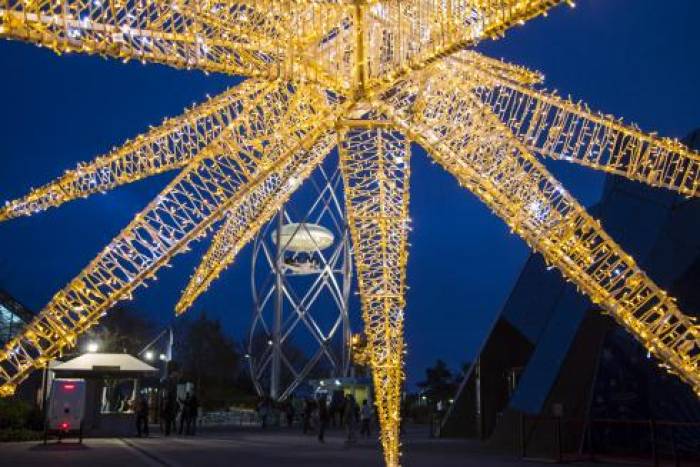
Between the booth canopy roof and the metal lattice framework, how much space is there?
14201 millimetres

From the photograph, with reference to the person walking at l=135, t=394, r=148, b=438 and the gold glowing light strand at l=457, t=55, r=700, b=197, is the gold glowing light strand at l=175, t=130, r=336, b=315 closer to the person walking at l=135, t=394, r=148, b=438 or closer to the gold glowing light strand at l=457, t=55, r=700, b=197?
the gold glowing light strand at l=457, t=55, r=700, b=197

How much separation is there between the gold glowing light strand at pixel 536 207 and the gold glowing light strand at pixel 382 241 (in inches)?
38.4

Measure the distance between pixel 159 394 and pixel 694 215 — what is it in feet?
95.3

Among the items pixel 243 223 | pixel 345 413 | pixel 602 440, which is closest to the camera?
pixel 243 223

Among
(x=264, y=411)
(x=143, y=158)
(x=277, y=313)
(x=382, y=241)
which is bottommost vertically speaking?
(x=264, y=411)

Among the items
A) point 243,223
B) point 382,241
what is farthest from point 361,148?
point 243,223

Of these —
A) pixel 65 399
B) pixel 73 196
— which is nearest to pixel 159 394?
pixel 65 399

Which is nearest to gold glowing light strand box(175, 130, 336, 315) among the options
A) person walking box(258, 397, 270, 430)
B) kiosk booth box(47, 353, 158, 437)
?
kiosk booth box(47, 353, 158, 437)

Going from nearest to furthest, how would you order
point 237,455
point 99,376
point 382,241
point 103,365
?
point 382,241 → point 237,455 → point 103,365 → point 99,376

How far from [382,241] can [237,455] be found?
809 centimetres

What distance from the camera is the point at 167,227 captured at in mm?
9633

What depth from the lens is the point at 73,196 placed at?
31.8 ft

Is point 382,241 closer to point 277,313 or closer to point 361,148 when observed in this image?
point 361,148

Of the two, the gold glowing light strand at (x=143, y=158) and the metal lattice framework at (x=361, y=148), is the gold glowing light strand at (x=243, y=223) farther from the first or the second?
the gold glowing light strand at (x=143, y=158)
